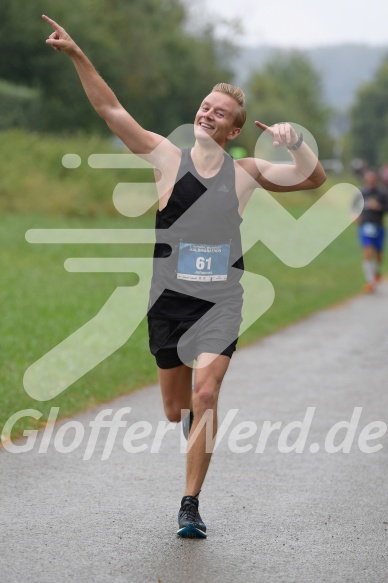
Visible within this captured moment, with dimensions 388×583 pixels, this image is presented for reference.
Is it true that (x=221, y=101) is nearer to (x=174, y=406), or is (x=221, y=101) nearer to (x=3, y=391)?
(x=174, y=406)

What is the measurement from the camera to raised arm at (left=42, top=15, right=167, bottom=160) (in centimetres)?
555

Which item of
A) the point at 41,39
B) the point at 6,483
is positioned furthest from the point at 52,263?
the point at 41,39

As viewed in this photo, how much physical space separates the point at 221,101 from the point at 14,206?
23554 mm

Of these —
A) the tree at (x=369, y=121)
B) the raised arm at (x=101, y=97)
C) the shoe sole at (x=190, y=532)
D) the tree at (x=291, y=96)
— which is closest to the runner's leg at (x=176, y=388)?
the shoe sole at (x=190, y=532)

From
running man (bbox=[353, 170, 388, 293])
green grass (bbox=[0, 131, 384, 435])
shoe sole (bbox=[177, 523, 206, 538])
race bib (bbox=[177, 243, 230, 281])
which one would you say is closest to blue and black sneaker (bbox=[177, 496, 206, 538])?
shoe sole (bbox=[177, 523, 206, 538])

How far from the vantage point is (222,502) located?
639cm

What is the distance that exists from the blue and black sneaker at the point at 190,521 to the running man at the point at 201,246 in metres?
0.01

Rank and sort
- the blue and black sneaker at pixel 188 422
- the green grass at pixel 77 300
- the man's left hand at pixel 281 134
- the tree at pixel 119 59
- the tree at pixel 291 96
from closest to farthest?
the man's left hand at pixel 281 134 → the blue and black sneaker at pixel 188 422 → the green grass at pixel 77 300 → the tree at pixel 119 59 → the tree at pixel 291 96

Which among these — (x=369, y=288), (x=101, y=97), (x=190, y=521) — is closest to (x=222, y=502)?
(x=190, y=521)

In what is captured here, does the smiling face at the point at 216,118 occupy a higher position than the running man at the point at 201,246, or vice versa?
the smiling face at the point at 216,118

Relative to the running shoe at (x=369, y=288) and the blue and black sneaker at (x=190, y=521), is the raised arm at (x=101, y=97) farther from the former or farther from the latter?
the running shoe at (x=369, y=288)

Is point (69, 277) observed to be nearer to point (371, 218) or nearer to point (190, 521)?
point (371, 218)

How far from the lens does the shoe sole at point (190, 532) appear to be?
557 cm

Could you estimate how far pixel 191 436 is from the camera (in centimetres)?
591
